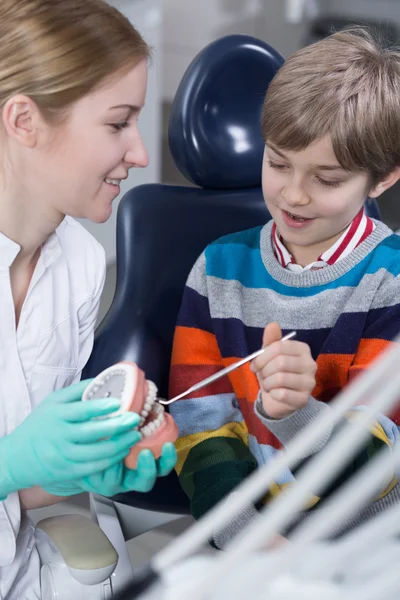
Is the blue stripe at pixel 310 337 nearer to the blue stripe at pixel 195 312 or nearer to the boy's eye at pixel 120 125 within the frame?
the blue stripe at pixel 195 312

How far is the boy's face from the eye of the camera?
3.31 feet

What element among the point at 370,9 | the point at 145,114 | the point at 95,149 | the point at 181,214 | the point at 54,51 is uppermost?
the point at 54,51

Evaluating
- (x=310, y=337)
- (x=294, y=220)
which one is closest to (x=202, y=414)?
(x=310, y=337)

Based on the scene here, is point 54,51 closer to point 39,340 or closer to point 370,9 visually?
point 39,340

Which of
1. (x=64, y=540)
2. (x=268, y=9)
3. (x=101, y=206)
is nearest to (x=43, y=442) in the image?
(x=64, y=540)

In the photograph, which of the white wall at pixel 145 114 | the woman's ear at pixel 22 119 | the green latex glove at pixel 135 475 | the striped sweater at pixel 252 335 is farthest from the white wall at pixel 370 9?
the green latex glove at pixel 135 475

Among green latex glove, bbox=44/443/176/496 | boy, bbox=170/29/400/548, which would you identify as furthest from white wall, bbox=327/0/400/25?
green latex glove, bbox=44/443/176/496

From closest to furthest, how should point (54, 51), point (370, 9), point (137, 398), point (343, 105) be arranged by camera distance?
point (137, 398)
point (54, 51)
point (343, 105)
point (370, 9)

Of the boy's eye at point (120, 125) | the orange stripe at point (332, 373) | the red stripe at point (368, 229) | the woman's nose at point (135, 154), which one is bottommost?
the orange stripe at point (332, 373)

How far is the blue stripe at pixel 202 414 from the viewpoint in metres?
1.14

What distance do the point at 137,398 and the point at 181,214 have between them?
586 millimetres

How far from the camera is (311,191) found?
102cm

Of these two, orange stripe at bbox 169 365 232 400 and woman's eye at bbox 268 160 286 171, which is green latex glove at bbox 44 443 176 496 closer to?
orange stripe at bbox 169 365 232 400

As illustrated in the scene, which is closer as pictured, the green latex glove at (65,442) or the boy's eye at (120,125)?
the green latex glove at (65,442)
